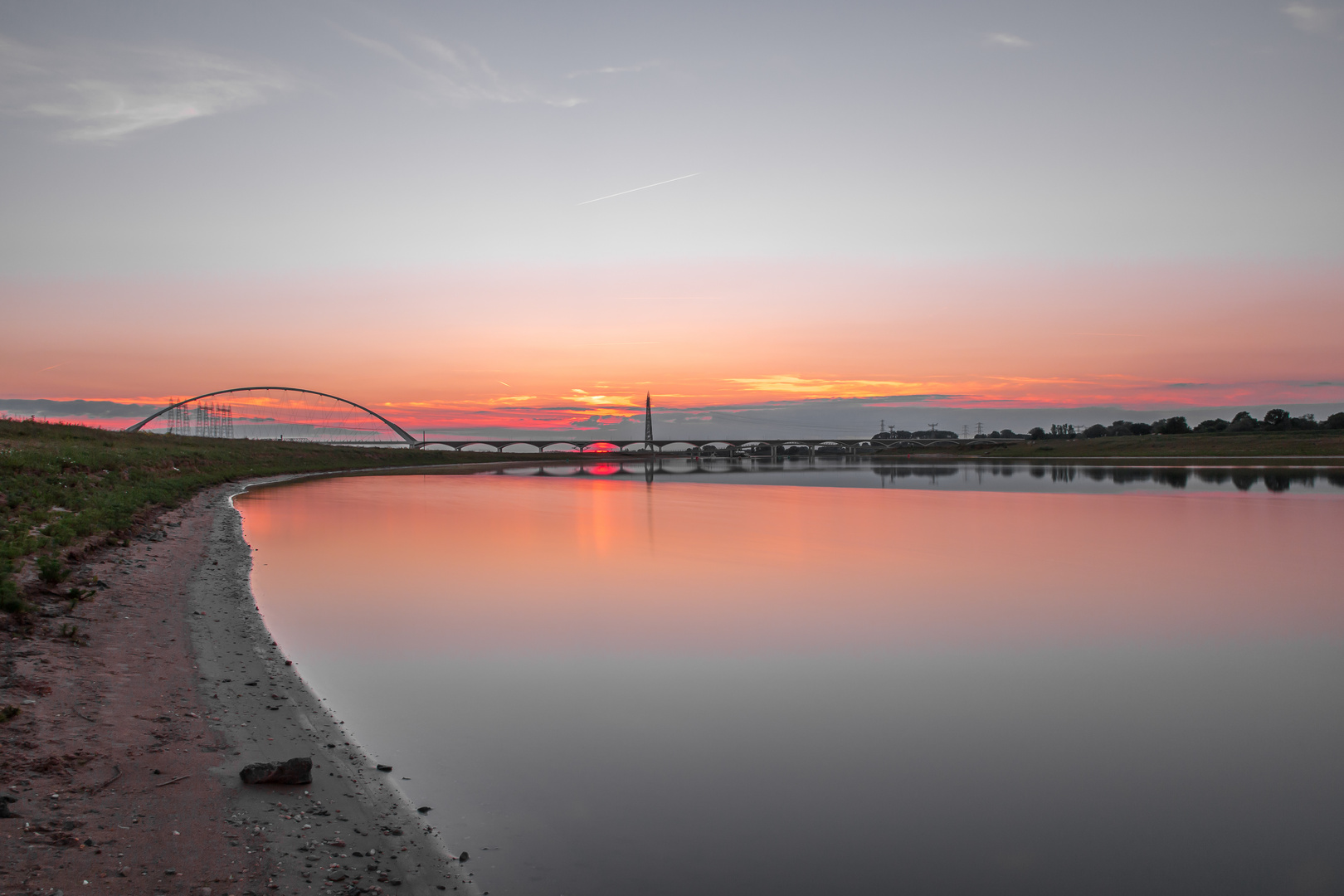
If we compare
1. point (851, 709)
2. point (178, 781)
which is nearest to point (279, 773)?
point (178, 781)

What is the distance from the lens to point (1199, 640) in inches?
524

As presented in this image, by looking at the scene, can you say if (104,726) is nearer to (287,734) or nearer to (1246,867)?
(287,734)

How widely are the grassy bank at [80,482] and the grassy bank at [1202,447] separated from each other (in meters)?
116

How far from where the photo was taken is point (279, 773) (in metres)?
6.82

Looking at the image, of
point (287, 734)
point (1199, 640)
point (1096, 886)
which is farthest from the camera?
point (1199, 640)

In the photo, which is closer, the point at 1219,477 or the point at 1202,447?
the point at 1219,477

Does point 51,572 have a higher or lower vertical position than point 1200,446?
higher

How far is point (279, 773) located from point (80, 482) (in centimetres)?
2773

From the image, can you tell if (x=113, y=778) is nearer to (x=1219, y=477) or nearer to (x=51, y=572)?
(x=51, y=572)

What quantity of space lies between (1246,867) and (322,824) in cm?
Result: 745

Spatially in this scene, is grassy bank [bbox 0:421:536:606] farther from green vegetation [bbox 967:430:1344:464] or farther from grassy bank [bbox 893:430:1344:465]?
green vegetation [bbox 967:430:1344:464]

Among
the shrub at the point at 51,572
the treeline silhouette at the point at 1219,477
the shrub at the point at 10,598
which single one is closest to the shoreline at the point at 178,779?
the shrub at the point at 10,598

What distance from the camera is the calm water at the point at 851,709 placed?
20.9ft

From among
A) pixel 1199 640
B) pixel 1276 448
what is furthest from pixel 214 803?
pixel 1276 448
